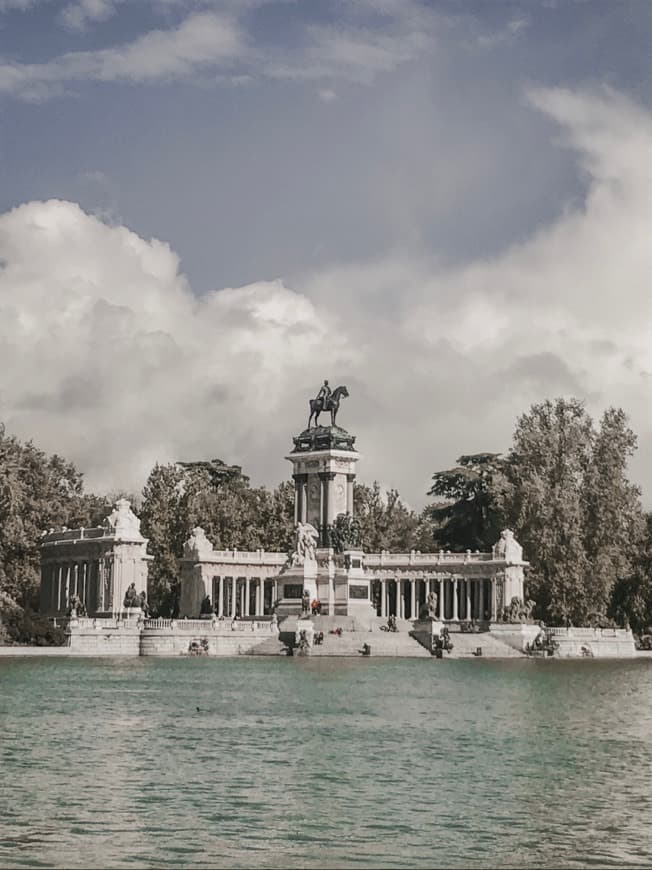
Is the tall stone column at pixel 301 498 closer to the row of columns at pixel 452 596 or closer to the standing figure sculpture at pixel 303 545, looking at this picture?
the standing figure sculpture at pixel 303 545

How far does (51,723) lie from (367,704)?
10148mm

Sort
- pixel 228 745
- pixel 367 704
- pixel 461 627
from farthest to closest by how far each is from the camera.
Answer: pixel 461 627 < pixel 367 704 < pixel 228 745

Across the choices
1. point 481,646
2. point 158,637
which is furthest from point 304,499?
point 158,637

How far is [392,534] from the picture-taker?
356ft

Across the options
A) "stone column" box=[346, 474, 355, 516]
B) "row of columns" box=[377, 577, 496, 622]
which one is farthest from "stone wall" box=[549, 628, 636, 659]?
"stone column" box=[346, 474, 355, 516]

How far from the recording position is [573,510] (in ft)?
277

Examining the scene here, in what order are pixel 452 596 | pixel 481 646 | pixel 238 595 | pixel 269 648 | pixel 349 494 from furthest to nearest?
pixel 238 595 < pixel 452 596 < pixel 349 494 < pixel 481 646 < pixel 269 648

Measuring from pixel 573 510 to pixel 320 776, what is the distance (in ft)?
203

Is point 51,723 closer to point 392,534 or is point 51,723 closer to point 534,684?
point 534,684

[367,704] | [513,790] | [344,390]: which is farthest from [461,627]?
[513,790]

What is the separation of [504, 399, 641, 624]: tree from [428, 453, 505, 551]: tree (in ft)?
41.4

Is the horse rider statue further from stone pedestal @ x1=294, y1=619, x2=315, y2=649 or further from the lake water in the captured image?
A: the lake water

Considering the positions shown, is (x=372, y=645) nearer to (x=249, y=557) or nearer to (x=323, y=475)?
(x=323, y=475)

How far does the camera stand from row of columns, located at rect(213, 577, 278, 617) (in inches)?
3706
